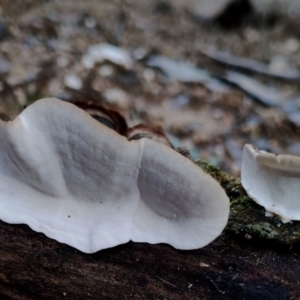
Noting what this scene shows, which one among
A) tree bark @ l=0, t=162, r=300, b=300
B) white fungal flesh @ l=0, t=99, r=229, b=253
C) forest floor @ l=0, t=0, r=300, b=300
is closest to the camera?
white fungal flesh @ l=0, t=99, r=229, b=253

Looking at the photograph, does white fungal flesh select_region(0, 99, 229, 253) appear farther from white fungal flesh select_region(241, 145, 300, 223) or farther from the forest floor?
the forest floor

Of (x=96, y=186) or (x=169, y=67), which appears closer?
(x=96, y=186)

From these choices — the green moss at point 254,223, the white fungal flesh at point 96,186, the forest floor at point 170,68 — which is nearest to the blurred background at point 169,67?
the forest floor at point 170,68

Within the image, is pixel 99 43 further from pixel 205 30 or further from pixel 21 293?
pixel 21 293

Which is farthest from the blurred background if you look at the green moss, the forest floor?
the green moss

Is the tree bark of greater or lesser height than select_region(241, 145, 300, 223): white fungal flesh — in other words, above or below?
below

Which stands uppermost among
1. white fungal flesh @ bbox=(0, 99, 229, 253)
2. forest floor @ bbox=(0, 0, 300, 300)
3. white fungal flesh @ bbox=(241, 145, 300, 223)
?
forest floor @ bbox=(0, 0, 300, 300)

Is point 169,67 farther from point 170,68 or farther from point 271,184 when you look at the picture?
point 271,184

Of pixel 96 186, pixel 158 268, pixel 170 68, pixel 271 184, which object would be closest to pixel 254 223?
pixel 271 184
